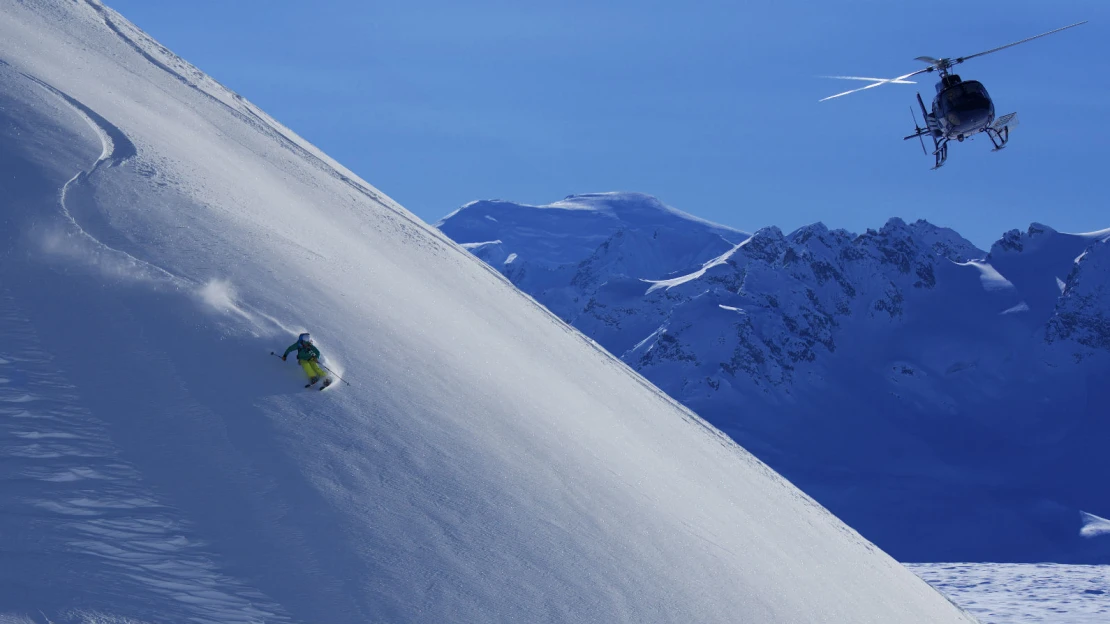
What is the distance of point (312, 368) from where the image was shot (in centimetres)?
1373

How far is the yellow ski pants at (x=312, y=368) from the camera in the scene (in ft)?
44.8

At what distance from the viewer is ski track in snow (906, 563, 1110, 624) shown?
54.5m

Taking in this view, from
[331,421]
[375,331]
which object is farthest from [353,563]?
[375,331]

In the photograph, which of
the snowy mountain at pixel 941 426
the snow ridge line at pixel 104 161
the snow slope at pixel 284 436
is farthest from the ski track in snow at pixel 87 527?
the snowy mountain at pixel 941 426

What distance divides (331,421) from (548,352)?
33.8 feet

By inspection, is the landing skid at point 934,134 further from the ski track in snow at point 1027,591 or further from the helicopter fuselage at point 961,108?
the ski track in snow at point 1027,591

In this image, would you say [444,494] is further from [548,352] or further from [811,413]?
[811,413]

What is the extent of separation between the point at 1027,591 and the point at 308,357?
56.1m

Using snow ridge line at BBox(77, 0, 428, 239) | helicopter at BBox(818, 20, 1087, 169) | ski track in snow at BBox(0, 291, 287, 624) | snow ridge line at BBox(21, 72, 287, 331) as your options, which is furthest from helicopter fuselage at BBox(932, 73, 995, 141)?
ski track in snow at BBox(0, 291, 287, 624)

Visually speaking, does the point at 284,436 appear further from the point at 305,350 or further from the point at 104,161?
the point at 104,161

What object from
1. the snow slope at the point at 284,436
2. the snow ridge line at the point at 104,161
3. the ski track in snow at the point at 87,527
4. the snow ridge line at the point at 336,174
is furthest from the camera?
the snow ridge line at the point at 336,174

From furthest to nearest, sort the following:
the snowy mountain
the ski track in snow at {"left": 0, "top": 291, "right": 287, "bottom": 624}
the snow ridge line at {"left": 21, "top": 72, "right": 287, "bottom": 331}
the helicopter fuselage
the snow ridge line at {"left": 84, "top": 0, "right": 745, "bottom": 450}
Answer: the snowy mountain → the snow ridge line at {"left": 84, "top": 0, "right": 745, "bottom": 450} → the helicopter fuselage → the snow ridge line at {"left": 21, "top": 72, "right": 287, "bottom": 331} → the ski track in snow at {"left": 0, "top": 291, "right": 287, "bottom": 624}

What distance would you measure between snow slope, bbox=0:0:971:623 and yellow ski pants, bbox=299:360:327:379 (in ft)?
0.75

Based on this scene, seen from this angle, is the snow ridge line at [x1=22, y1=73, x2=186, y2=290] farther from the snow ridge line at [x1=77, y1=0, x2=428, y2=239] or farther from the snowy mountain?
the snowy mountain
